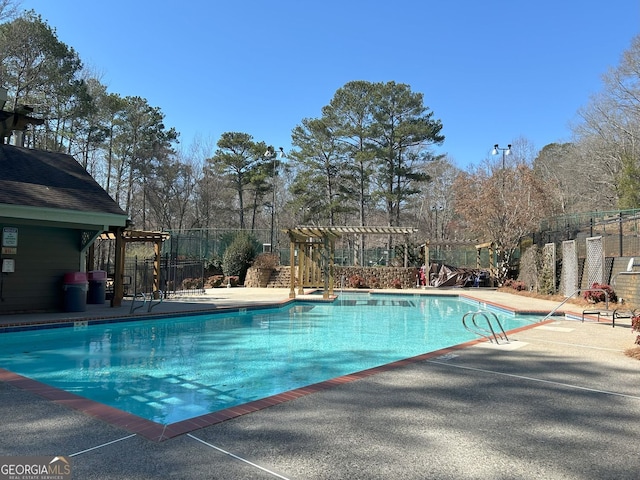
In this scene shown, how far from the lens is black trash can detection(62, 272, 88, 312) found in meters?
9.91

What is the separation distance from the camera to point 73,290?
997 cm

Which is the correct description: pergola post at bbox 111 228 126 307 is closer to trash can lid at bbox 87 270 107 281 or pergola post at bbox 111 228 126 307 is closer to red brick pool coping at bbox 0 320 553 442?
trash can lid at bbox 87 270 107 281

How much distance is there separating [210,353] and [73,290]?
491 cm

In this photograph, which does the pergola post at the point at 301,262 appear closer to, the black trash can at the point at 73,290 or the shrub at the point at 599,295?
the black trash can at the point at 73,290

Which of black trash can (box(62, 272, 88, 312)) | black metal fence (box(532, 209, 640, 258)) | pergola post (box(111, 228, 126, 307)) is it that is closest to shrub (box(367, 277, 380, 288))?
black metal fence (box(532, 209, 640, 258))

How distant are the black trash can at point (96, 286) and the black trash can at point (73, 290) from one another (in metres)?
1.62

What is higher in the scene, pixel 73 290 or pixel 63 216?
pixel 63 216

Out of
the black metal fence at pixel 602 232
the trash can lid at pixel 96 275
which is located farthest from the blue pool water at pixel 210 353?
the black metal fence at pixel 602 232

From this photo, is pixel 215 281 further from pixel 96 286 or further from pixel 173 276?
pixel 96 286

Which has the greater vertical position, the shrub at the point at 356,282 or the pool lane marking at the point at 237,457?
the shrub at the point at 356,282

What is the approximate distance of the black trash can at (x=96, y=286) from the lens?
38.3ft

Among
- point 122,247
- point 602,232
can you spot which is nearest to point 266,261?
point 122,247

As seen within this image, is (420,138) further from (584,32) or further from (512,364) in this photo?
(512,364)

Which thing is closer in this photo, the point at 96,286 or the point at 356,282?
the point at 96,286
